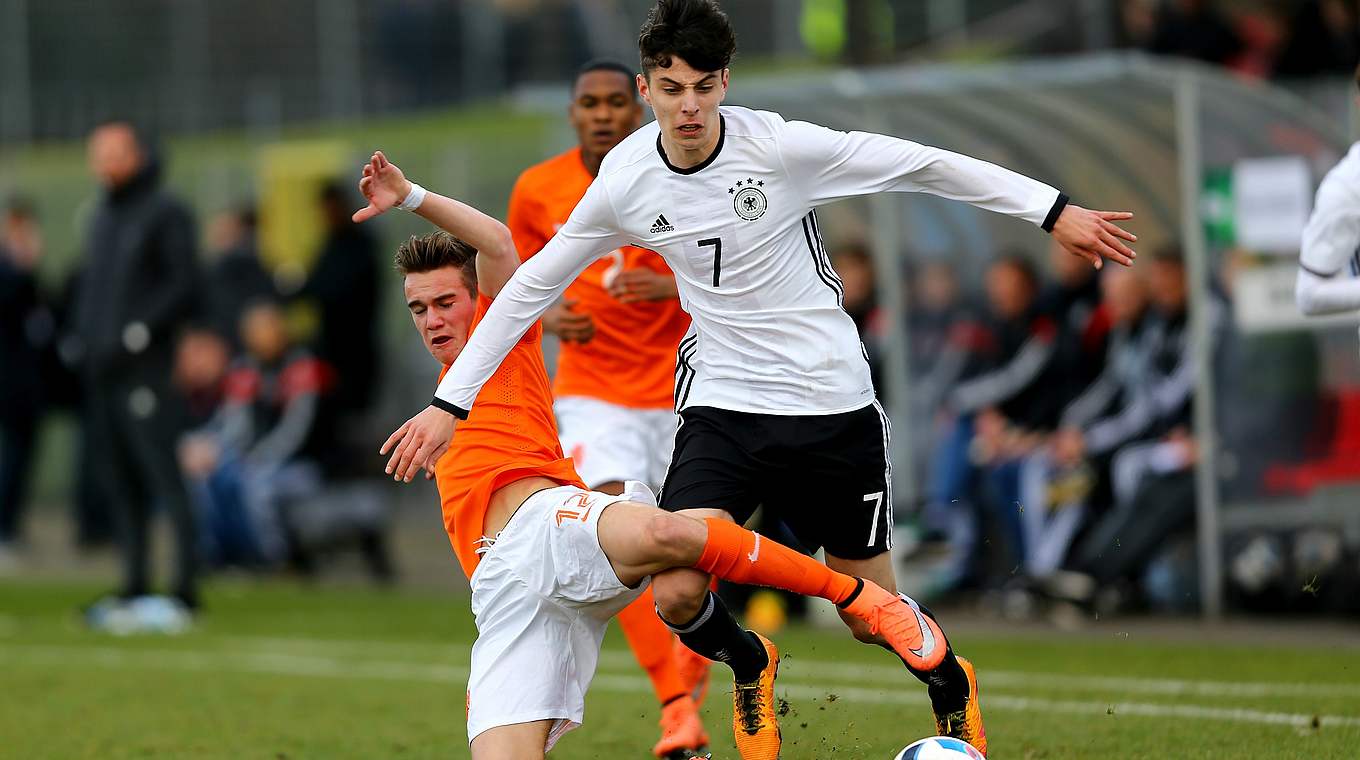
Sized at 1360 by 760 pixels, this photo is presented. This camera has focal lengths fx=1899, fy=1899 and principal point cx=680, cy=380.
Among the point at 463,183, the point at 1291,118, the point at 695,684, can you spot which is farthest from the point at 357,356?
the point at 695,684

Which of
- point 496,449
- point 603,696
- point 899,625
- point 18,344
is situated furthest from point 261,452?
point 899,625

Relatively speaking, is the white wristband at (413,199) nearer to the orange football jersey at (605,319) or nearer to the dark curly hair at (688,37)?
the dark curly hair at (688,37)

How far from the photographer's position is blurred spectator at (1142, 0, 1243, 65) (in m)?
13.9

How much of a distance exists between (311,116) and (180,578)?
14349 mm

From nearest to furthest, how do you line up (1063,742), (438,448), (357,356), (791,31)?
(438,448)
(1063,742)
(357,356)
(791,31)

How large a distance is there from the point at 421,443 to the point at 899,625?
1484 mm

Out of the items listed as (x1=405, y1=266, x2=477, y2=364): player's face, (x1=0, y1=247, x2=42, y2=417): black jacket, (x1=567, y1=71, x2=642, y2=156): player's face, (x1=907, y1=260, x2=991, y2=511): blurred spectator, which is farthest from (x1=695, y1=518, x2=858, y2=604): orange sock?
(x1=0, y1=247, x2=42, y2=417): black jacket

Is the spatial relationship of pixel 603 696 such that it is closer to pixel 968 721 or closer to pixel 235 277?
pixel 968 721

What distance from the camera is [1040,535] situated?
11086mm

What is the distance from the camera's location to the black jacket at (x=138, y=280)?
11758 mm

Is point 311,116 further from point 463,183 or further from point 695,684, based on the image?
point 695,684

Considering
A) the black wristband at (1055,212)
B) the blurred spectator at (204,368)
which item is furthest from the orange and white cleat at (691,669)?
the blurred spectator at (204,368)

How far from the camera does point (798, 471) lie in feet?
19.4

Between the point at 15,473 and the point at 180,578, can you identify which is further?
the point at 15,473
